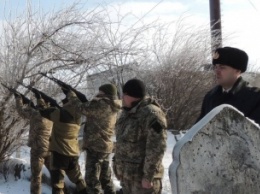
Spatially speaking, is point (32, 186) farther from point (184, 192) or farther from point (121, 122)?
point (184, 192)

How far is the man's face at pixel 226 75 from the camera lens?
3326 mm

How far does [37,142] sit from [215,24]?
39.8 ft

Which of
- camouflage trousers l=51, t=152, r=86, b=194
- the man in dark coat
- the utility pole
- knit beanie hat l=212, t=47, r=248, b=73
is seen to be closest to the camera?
the man in dark coat

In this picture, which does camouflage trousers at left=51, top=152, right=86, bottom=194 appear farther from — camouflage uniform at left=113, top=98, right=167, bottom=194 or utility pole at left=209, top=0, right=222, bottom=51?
utility pole at left=209, top=0, right=222, bottom=51

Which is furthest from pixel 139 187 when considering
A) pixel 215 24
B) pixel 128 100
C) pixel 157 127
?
pixel 215 24

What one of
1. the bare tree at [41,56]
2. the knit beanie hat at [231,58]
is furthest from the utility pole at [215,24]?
the knit beanie hat at [231,58]

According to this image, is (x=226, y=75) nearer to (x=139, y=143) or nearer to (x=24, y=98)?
(x=139, y=143)

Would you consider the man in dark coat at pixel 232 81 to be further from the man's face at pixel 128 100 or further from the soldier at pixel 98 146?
the soldier at pixel 98 146

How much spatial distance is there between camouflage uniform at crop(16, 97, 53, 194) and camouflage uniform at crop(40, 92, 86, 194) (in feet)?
1.33

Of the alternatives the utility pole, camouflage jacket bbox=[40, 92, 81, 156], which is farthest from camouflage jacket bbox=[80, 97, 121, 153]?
the utility pole

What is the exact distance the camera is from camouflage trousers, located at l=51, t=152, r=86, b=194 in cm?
753

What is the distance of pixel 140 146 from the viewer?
503 cm

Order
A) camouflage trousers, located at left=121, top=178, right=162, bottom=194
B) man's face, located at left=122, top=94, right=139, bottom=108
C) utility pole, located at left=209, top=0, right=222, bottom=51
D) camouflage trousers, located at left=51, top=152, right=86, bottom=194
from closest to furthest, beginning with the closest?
camouflage trousers, located at left=121, top=178, right=162, bottom=194, man's face, located at left=122, top=94, right=139, bottom=108, camouflage trousers, located at left=51, top=152, right=86, bottom=194, utility pole, located at left=209, top=0, right=222, bottom=51

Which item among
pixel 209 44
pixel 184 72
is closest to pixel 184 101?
pixel 184 72
